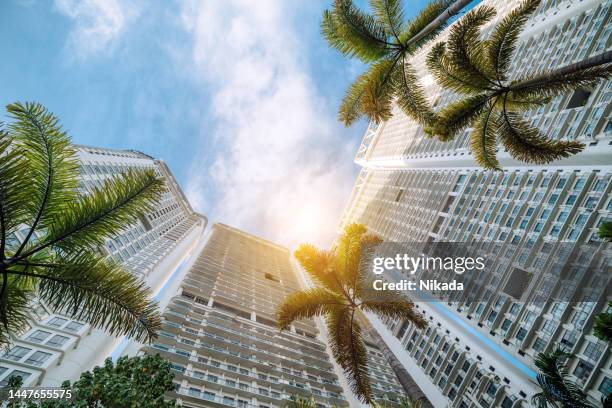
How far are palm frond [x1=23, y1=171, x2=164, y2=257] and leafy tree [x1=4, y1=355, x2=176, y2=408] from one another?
7.04 meters

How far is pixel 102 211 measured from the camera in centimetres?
694

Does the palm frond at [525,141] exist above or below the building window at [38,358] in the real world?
above

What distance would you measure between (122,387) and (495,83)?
18671mm

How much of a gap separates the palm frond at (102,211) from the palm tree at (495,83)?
11.9 m

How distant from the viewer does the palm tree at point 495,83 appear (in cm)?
1204

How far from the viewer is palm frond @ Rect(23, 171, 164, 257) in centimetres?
679

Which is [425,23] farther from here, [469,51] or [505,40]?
[505,40]

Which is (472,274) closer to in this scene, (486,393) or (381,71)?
(486,393)

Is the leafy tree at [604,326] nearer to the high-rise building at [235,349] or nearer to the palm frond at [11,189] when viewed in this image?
the palm frond at [11,189]

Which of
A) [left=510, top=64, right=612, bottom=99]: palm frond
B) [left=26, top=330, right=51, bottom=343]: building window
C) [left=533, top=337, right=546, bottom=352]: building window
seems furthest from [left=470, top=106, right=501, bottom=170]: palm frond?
[left=26, top=330, right=51, bottom=343]: building window

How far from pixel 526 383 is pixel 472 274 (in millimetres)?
14652

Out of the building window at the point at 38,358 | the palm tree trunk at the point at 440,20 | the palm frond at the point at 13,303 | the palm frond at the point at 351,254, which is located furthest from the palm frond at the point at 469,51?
the building window at the point at 38,358

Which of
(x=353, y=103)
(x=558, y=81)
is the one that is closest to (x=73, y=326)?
(x=353, y=103)

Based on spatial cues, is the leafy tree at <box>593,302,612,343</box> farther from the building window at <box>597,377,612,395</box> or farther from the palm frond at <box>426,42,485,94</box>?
the building window at <box>597,377,612,395</box>
